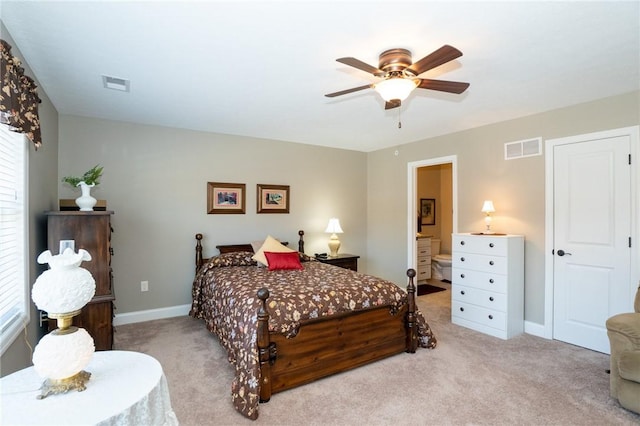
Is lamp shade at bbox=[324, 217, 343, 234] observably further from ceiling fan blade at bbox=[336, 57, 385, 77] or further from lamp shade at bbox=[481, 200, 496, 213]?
ceiling fan blade at bbox=[336, 57, 385, 77]

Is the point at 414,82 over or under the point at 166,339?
over

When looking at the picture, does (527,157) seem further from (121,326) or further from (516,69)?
(121,326)

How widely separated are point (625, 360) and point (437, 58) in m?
2.34

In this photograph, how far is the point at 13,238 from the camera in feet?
7.07

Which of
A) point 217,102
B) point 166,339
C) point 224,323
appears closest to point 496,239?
point 224,323

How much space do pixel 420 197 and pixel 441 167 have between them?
874 millimetres

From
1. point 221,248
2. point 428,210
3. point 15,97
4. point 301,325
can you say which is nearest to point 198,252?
point 221,248

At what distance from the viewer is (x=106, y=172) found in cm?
386

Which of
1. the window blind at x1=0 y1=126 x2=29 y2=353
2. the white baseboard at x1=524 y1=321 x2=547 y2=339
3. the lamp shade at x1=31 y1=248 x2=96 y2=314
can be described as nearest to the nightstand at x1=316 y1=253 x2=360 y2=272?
the white baseboard at x1=524 y1=321 x2=547 y2=339

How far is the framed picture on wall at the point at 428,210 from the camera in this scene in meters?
6.91

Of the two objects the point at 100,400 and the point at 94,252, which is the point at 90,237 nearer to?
the point at 94,252

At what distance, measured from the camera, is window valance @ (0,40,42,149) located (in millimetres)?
1685

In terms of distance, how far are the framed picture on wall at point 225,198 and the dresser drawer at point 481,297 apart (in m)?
2.99

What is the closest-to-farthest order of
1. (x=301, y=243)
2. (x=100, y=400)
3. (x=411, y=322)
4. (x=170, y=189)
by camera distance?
(x=100, y=400) → (x=411, y=322) → (x=170, y=189) → (x=301, y=243)
